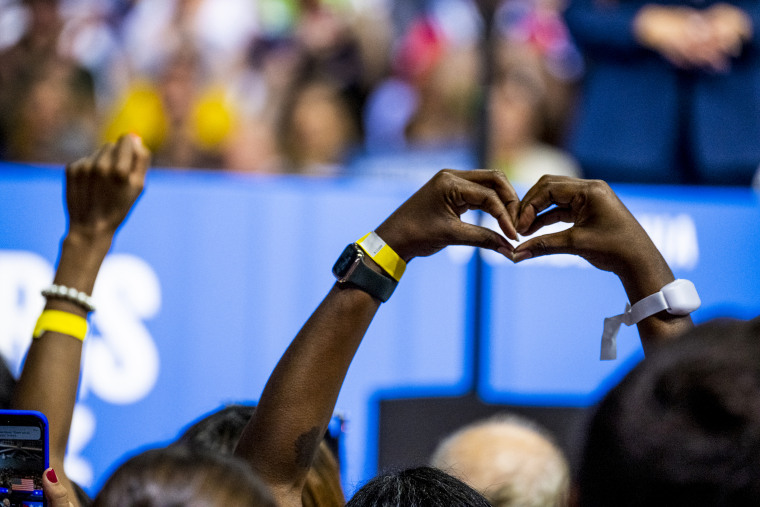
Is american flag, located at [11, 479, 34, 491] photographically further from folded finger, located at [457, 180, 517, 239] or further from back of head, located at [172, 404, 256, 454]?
folded finger, located at [457, 180, 517, 239]

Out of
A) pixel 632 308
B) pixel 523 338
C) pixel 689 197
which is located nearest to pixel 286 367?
pixel 632 308

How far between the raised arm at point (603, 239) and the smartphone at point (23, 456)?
619 millimetres

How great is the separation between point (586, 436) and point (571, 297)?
2190 mm

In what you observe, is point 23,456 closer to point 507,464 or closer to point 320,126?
point 507,464

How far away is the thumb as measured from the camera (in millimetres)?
983

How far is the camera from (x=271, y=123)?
3688mm

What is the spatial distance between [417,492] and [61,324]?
60cm

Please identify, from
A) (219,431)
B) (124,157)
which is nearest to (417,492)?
(219,431)

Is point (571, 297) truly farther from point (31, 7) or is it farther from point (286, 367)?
point (31, 7)

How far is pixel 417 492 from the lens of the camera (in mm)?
954

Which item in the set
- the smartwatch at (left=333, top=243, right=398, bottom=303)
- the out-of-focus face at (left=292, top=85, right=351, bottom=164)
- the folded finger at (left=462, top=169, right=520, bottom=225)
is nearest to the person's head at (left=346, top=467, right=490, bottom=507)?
the smartwatch at (left=333, top=243, right=398, bottom=303)

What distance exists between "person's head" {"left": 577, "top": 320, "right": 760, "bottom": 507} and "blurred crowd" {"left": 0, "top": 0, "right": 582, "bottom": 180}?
9.22ft

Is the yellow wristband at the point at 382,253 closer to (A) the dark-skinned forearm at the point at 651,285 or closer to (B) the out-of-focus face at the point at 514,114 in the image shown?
(A) the dark-skinned forearm at the point at 651,285

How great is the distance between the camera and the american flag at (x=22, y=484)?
1.00 metres
